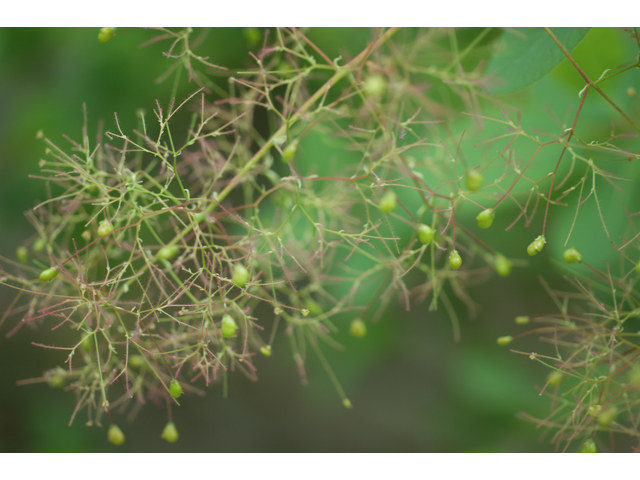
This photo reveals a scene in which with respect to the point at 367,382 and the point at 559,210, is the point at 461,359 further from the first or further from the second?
the point at 559,210

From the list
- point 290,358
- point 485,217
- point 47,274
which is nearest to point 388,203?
point 485,217

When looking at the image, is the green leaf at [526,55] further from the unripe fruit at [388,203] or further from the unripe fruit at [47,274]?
the unripe fruit at [47,274]

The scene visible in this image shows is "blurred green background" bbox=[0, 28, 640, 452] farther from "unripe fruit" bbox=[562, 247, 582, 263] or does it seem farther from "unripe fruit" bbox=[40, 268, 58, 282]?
"unripe fruit" bbox=[40, 268, 58, 282]

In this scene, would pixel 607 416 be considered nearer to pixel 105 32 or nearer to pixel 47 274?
pixel 47 274

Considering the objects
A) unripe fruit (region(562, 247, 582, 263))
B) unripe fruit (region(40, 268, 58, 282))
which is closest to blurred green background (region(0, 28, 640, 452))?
unripe fruit (region(562, 247, 582, 263))
